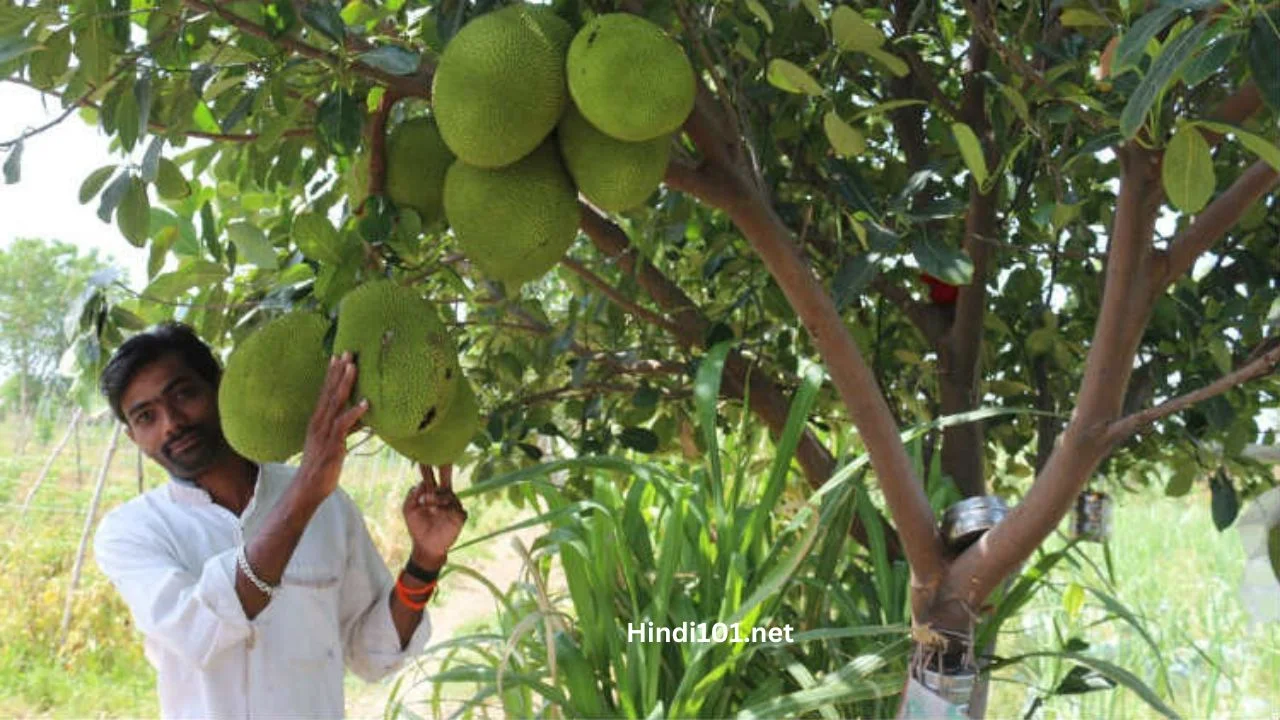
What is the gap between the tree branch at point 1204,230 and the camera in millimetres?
1076

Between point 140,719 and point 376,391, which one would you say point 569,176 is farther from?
point 140,719

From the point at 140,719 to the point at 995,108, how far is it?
4163 millimetres

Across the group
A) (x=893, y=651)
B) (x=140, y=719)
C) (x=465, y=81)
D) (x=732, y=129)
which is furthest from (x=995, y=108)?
(x=140, y=719)

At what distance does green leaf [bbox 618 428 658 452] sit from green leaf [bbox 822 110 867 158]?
0.90 metres

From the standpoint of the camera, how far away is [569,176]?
3.40ft

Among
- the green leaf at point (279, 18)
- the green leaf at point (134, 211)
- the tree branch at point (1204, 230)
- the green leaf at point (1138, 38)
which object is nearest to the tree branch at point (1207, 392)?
the tree branch at point (1204, 230)

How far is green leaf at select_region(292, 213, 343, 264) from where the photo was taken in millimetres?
947

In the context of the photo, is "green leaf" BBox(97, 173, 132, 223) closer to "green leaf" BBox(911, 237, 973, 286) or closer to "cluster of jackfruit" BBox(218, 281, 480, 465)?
"cluster of jackfruit" BBox(218, 281, 480, 465)

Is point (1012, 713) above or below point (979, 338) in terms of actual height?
below

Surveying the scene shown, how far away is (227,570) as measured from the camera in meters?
1.45

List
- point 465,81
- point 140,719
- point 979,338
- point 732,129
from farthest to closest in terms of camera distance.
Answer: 1. point 140,719
2. point 979,338
3. point 732,129
4. point 465,81

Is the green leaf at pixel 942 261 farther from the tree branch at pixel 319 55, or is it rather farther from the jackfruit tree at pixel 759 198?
the tree branch at pixel 319 55

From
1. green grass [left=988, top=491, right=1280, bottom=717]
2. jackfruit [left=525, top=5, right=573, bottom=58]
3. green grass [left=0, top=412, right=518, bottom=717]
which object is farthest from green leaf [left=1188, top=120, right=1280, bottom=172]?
green grass [left=0, top=412, right=518, bottom=717]

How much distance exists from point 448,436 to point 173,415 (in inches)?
31.7
